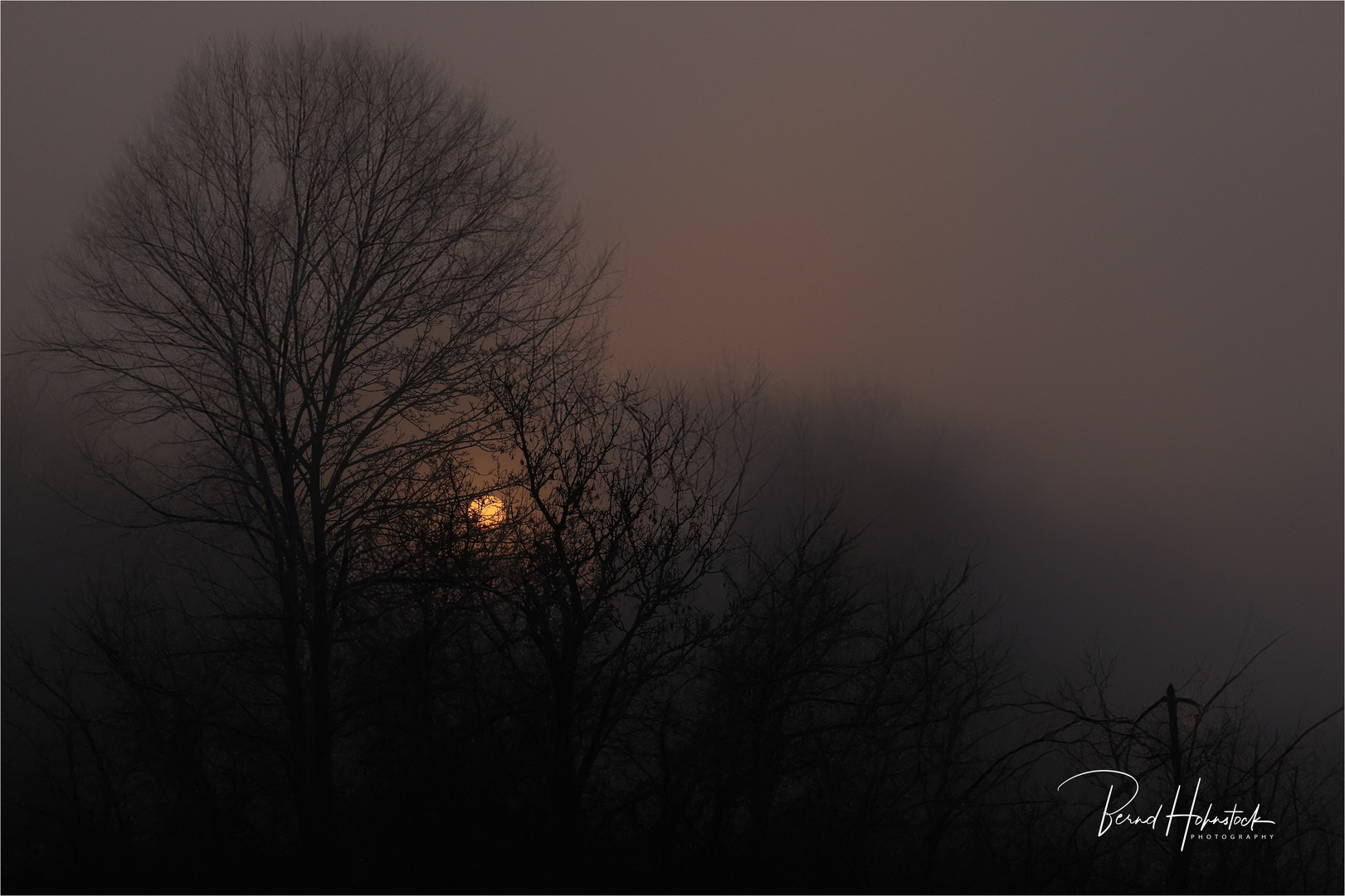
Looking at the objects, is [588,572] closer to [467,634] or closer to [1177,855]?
[467,634]

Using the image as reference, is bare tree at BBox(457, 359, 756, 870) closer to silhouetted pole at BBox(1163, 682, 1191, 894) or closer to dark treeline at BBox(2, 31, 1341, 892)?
dark treeline at BBox(2, 31, 1341, 892)

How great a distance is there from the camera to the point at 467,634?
558 centimetres

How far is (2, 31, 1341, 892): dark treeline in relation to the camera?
17.4ft

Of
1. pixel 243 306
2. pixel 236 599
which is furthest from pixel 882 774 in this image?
pixel 243 306

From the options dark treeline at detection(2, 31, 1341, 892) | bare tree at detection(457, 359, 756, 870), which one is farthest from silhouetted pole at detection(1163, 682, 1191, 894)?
bare tree at detection(457, 359, 756, 870)

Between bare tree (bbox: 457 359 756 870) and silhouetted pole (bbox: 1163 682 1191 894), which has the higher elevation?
bare tree (bbox: 457 359 756 870)

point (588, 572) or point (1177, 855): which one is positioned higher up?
point (588, 572)

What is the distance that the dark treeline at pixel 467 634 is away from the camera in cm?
531

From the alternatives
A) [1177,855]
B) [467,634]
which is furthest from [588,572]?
[1177,855]

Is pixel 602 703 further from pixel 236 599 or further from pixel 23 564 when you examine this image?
pixel 23 564

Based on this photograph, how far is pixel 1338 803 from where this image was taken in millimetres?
6344

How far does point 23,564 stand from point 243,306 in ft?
14.7

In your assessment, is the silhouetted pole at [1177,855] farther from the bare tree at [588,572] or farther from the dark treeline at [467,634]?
the bare tree at [588,572]

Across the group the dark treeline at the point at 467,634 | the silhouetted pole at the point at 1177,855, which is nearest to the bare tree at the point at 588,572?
the dark treeline at the point at 467,634
